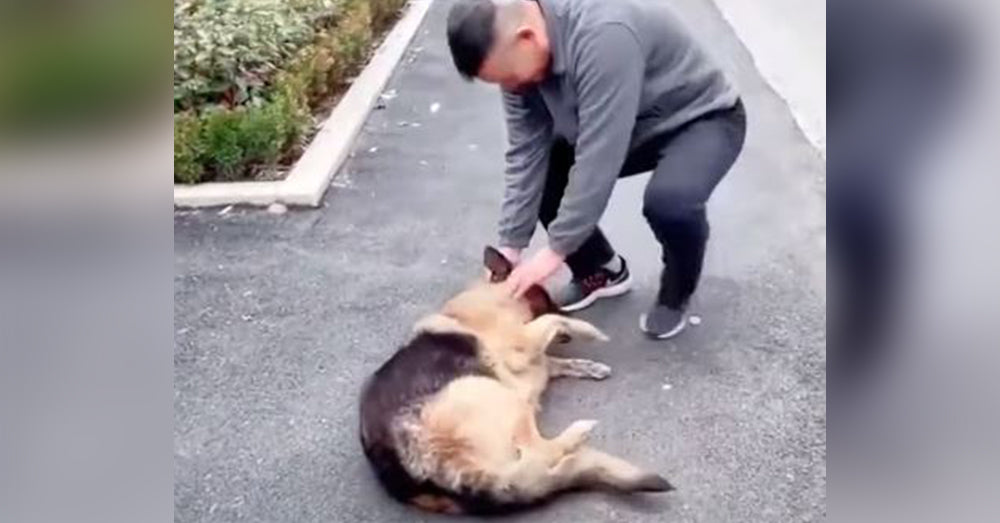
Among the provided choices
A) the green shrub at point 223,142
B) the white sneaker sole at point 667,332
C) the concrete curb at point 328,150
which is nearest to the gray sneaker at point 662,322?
the white sneaker sole at point 667,332

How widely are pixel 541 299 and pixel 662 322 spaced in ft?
0.61

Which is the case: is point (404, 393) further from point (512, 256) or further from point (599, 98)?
point (599, 98)

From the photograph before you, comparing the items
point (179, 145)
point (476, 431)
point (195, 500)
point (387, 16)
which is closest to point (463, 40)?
point (387, 16)

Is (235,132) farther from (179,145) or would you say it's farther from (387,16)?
(387,16)

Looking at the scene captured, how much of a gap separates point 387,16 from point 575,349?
62 centimetres

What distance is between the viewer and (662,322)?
2.01 meters

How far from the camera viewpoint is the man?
74.9 inches

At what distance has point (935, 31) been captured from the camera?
5.92 feet

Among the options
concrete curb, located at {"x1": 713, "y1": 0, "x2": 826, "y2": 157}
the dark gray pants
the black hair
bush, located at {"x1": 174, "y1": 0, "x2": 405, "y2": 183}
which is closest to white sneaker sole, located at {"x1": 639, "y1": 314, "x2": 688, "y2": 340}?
the dark gray pants

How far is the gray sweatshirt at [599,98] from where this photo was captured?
1.90m

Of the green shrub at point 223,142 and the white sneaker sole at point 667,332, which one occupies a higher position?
the green shrub at point 223,142

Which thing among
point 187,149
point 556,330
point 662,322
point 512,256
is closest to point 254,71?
point 187,149

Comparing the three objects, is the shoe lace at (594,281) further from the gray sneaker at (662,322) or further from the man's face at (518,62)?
the man's face at (518,62)

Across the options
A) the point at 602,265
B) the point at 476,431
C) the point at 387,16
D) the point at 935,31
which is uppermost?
the point at 935,31
